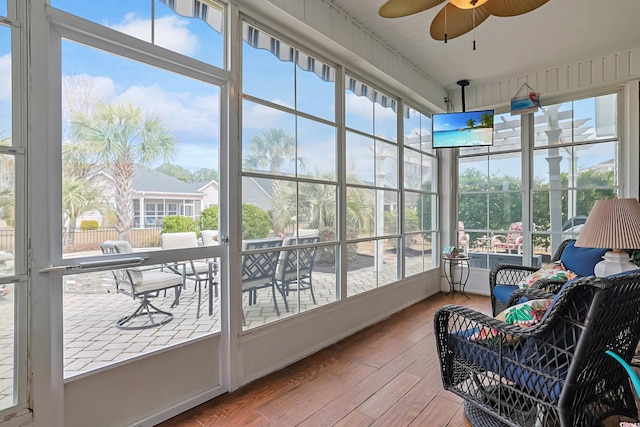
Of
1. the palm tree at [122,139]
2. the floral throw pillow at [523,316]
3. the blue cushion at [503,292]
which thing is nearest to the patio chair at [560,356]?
the floral throw pillow at [523,316]

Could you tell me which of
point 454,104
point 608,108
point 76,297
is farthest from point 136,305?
point 608,108

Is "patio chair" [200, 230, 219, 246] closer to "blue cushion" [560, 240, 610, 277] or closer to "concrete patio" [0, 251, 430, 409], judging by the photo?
"concrete patio" [0, 251, 430, 409]

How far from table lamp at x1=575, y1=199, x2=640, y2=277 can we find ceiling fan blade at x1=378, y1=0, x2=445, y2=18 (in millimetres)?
1714

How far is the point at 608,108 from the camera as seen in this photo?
4.06 meters

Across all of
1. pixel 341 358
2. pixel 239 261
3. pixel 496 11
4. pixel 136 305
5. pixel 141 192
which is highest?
pixel 496 11

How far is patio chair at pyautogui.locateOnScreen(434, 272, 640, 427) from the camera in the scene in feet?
4.47

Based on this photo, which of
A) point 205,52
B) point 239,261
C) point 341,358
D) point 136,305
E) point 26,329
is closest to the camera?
point 26,329

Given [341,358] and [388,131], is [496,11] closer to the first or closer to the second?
[388,131]

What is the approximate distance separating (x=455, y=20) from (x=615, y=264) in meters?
1.96

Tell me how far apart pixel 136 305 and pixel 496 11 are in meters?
2.82

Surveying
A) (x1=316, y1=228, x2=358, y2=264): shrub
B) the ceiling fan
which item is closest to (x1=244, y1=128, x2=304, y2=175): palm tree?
(x1=316, y1=228, x2=358, y2=264): shrub

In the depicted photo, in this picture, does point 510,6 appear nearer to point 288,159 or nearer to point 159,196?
point 288,159

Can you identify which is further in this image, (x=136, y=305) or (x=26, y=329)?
(x=136, y=305)

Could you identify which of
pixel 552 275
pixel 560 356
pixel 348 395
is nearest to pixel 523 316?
pixel 560 356
